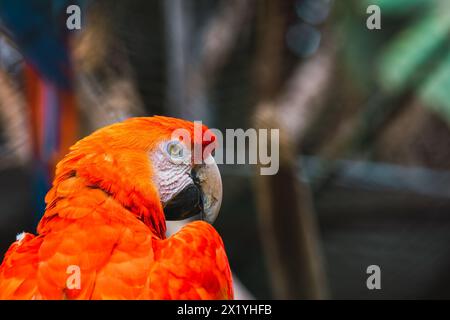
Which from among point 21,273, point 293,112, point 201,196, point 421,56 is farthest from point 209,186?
point 421,56

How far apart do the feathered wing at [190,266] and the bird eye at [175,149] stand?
0.48 ft

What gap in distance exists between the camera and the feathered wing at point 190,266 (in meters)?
0.78

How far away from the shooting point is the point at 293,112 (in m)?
Answer: 1.47

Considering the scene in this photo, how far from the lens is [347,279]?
58.9 inches

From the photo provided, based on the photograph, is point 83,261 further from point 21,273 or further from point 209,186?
point 209,186

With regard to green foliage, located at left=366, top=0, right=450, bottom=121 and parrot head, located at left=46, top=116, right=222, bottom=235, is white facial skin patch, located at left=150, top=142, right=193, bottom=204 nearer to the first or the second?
parrot head, located at left=46, top=116, right=222, bottom=235

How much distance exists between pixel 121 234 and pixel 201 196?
0.20 meters

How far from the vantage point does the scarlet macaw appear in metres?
0.78

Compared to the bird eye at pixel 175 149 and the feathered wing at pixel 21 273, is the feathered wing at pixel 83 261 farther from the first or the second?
the bird eye at pixel 175 149

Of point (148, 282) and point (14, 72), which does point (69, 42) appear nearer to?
point (14, 72)

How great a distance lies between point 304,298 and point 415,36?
795mm

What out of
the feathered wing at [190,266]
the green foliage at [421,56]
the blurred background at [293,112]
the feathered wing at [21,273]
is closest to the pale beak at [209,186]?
the feathered wing at [190,266]

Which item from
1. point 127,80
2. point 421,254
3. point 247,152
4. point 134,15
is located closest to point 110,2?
point 134,15

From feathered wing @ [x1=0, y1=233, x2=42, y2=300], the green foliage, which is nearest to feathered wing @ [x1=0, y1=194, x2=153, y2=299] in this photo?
feathered wing @ [x1=0, y1=233, x2=42, y2=300]
